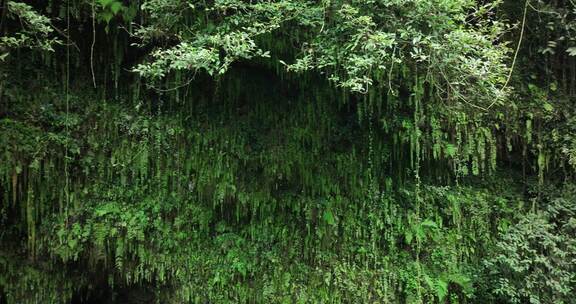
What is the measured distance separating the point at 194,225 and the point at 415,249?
2.70 metres

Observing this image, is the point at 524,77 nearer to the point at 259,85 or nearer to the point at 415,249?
the point at 415,249

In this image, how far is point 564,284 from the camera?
420 cm

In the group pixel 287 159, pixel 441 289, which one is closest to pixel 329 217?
pixel 287 159

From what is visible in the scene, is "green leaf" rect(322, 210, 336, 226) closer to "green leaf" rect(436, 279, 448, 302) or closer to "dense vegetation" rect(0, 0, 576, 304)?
"dense vegetation" rect(0, 0, 576, 304)

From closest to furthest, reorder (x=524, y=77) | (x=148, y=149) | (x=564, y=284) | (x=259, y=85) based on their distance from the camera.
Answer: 1. (x=564, y=284)
2. (x=148, y=149)
3. (x=259, y=85)
4. (x=524, y=77)

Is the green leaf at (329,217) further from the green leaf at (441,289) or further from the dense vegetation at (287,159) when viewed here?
the green leaf at (441,289)

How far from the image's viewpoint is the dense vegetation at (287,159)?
402cm

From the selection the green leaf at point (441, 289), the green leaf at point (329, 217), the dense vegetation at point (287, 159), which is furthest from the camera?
the green leaf at point (329, 217)

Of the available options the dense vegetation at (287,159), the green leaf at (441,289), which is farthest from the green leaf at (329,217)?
the green leaf at (441,289)

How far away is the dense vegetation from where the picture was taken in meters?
4.02

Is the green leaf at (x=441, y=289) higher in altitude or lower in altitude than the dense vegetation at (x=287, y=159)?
lower

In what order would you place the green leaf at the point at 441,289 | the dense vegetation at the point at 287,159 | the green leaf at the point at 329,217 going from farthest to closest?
the green leaf at the point at 329,217 → the green leaf at the point at 441,289 → the dense vegetation at the point at 287,159

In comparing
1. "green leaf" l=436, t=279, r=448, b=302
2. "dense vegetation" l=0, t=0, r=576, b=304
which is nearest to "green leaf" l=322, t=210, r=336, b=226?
"dense vegetation" l=0, t=0, r=576, b=304

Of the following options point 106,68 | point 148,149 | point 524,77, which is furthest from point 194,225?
point 524,77
